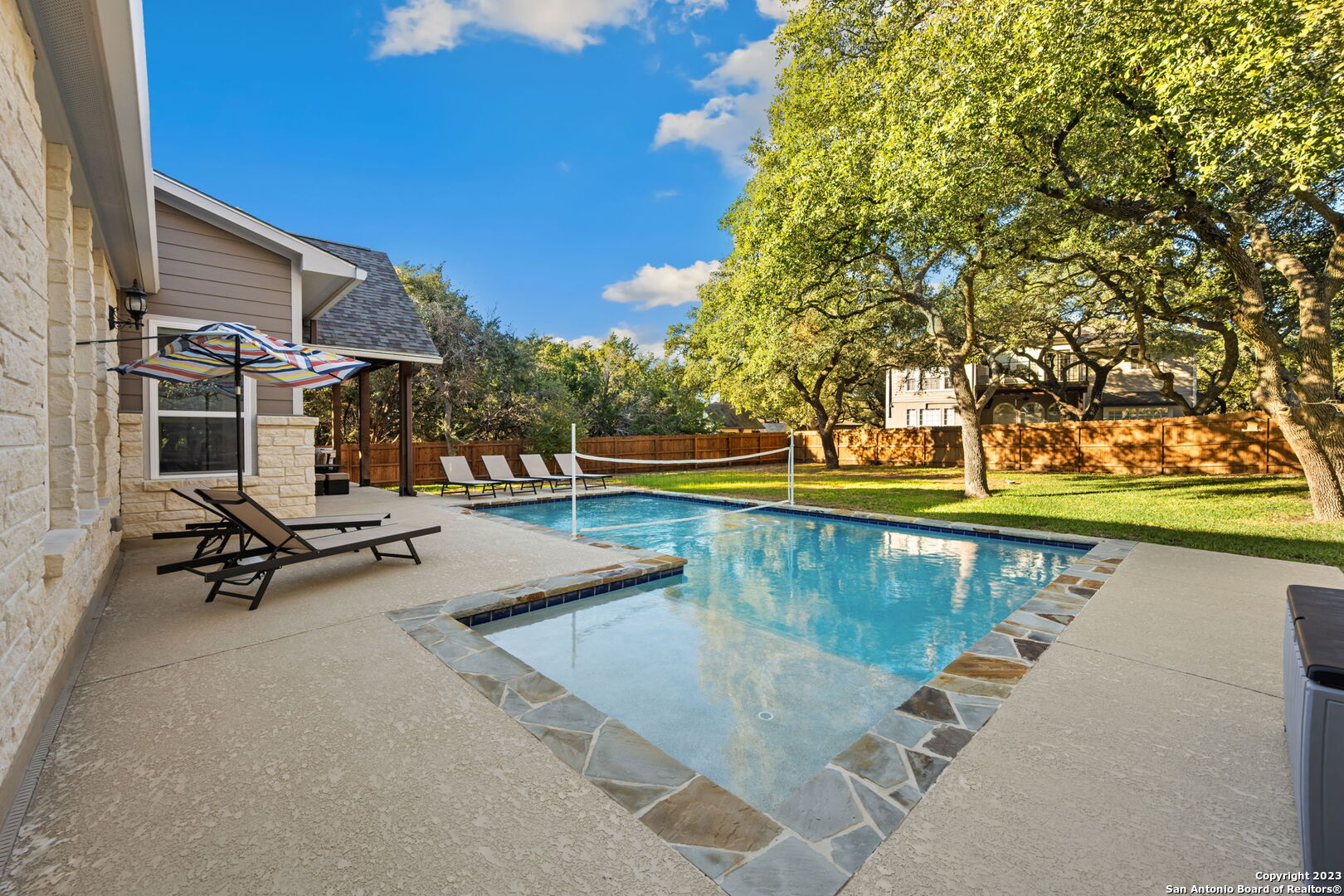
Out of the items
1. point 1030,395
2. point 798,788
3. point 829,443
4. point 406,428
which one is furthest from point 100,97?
point 1030,395

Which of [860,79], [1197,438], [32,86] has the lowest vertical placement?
[1197,438]

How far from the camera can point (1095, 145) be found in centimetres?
862

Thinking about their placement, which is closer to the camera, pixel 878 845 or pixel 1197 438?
pixel 878 845

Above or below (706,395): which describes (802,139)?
above

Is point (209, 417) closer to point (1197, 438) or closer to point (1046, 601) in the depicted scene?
point (1046, 601)

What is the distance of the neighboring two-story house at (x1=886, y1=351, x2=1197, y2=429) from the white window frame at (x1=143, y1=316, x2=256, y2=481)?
25.1m

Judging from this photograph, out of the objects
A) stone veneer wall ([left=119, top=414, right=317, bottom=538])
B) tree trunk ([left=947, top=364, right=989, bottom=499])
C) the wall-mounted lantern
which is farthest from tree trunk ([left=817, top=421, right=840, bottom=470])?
the wall-mounted lantern

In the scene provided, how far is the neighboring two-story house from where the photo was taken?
26.0 meters

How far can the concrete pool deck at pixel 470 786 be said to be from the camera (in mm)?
1842

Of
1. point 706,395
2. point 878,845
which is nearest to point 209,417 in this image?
point 878,845

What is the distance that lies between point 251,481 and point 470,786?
7656 millimetres

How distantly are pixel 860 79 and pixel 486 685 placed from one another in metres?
A: 11.9

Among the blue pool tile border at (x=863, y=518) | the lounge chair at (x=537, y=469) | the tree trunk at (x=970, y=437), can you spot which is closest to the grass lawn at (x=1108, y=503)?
the tree trunk at (x=970, y=437)

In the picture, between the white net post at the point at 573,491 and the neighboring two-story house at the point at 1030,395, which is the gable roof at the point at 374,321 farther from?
the neighboring two-story house at the point at 1030,395
